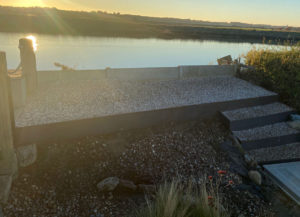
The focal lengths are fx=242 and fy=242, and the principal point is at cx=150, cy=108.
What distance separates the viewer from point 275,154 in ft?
21.0

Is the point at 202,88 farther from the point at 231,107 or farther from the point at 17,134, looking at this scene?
the point at 17,134

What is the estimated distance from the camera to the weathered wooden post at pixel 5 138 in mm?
4000

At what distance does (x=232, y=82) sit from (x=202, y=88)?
1.69 meters

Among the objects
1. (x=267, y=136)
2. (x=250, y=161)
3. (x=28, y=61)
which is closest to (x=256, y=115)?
(x=267, y=136)

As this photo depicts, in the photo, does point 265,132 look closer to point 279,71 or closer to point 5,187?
point 279,71

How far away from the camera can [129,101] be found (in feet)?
22.3

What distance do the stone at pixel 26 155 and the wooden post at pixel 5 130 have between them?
112mm

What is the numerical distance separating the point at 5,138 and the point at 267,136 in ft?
20.4

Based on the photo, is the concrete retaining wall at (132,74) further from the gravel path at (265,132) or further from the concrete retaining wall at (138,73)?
the gravel path at (265,132)

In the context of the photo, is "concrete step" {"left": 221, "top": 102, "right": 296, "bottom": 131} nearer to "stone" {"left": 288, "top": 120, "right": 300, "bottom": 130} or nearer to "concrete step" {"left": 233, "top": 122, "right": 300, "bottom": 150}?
"concrete step" {"left": 233, "top": 122, "right": 300, "bottom": 150}

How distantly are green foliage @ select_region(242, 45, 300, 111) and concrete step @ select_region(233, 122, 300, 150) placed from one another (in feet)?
4.72

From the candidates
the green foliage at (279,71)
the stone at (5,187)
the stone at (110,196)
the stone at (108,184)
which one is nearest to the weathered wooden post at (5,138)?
the stone at (5,187)

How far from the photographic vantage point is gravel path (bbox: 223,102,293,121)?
6.84m

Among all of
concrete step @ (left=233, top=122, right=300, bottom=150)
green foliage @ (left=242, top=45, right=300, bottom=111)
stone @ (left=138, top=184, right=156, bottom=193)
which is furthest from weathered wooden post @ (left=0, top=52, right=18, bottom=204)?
green foliage @ (left=242, top=45, right=300, bottom=111)
